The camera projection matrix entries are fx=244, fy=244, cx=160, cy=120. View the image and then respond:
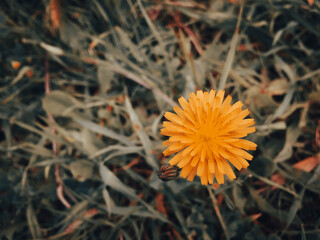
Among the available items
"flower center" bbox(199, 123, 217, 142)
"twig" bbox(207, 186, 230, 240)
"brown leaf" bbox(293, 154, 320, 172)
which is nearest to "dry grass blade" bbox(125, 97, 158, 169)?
"twig" bbox(207, 186, 230, 240)

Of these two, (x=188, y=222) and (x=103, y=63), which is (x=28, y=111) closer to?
(x=103, y=63)

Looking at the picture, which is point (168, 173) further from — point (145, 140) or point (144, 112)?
point (144, 112)

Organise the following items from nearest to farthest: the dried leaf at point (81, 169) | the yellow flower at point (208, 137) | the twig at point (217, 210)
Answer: the yellow flower at point (208, 137) < the twig at point (217, 210) < the dried leaf at point (81, 169)

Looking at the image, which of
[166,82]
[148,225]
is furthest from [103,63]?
[148,225]

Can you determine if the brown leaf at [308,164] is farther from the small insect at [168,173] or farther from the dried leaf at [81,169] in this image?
the dried leaf at [81,169]

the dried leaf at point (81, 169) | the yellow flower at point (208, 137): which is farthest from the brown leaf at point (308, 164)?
the dried leaf at point (81, 169)

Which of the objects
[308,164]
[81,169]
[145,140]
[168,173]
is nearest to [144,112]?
[145,140]

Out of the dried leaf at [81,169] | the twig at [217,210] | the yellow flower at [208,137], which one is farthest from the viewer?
the dried leaf at [81,169]
